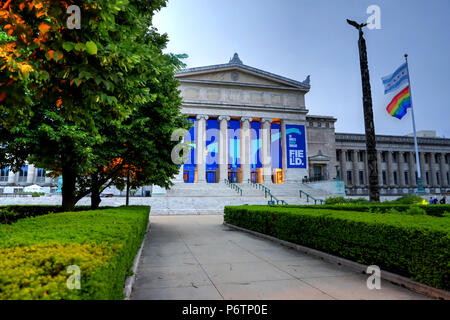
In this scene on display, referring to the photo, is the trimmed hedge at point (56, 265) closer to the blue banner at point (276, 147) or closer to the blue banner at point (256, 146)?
the blue banner at point (256, 146)

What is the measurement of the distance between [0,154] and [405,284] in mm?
13729

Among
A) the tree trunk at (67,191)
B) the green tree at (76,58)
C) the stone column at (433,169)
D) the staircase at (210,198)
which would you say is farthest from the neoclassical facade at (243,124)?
the stone column at (433,169)

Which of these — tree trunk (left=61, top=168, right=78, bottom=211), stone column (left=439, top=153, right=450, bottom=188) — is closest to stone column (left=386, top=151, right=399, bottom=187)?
stone column (left=439, top=153, right=450, bottom=188)

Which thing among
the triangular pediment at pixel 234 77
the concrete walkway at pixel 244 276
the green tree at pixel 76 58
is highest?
the triangular pediment at pixel 234 77

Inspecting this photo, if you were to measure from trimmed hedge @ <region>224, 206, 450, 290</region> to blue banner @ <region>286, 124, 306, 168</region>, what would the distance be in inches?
1424

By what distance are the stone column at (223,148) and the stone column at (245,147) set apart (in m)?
2.75

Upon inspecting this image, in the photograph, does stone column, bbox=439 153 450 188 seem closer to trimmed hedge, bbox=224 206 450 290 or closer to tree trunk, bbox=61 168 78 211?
trimmed hedge, bbox=224 206 450 290

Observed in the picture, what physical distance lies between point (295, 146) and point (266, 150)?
4883mm

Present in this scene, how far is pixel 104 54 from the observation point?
4.21 m

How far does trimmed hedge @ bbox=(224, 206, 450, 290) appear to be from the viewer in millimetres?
4574

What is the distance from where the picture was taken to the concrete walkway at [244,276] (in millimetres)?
4559

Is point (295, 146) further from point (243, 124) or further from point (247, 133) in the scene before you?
point (243, 124)
